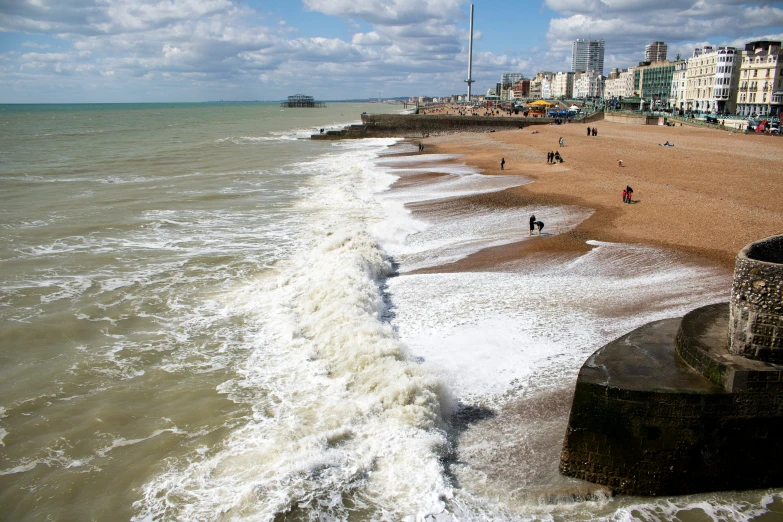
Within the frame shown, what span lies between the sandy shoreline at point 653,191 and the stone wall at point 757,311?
7.82 meters

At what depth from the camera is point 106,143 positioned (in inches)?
2393

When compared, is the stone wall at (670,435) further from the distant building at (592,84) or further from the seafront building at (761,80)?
the distant building at (592,84)

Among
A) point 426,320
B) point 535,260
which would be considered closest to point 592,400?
point 426,320

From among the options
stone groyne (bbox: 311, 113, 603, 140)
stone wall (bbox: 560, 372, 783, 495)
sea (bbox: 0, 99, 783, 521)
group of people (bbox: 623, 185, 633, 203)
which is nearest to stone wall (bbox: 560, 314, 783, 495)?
stone wall (bbox: 560, 372, 783, 495)

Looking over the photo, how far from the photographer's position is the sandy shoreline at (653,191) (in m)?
16.8

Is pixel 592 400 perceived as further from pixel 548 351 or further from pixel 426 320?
pixel 426 320

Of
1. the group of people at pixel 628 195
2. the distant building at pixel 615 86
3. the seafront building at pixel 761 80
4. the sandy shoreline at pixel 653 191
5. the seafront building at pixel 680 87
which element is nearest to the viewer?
the sandy shoreline at pixel 653 191

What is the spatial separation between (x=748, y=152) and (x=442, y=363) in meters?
36.3

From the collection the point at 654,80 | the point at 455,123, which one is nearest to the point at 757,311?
the point at 455,123

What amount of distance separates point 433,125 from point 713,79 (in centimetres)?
4647

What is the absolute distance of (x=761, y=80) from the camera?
75.2 m

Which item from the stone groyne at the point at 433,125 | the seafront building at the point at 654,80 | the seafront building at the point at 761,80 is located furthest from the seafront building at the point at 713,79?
the seafront building at the point at 654,80

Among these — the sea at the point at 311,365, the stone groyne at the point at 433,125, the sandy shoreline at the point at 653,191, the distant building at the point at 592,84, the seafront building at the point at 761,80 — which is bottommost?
the sea at the point at 311,365

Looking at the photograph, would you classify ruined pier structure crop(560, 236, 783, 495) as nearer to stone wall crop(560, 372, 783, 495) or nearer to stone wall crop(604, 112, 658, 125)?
stone wall crop(560, 372, 783, 495)
